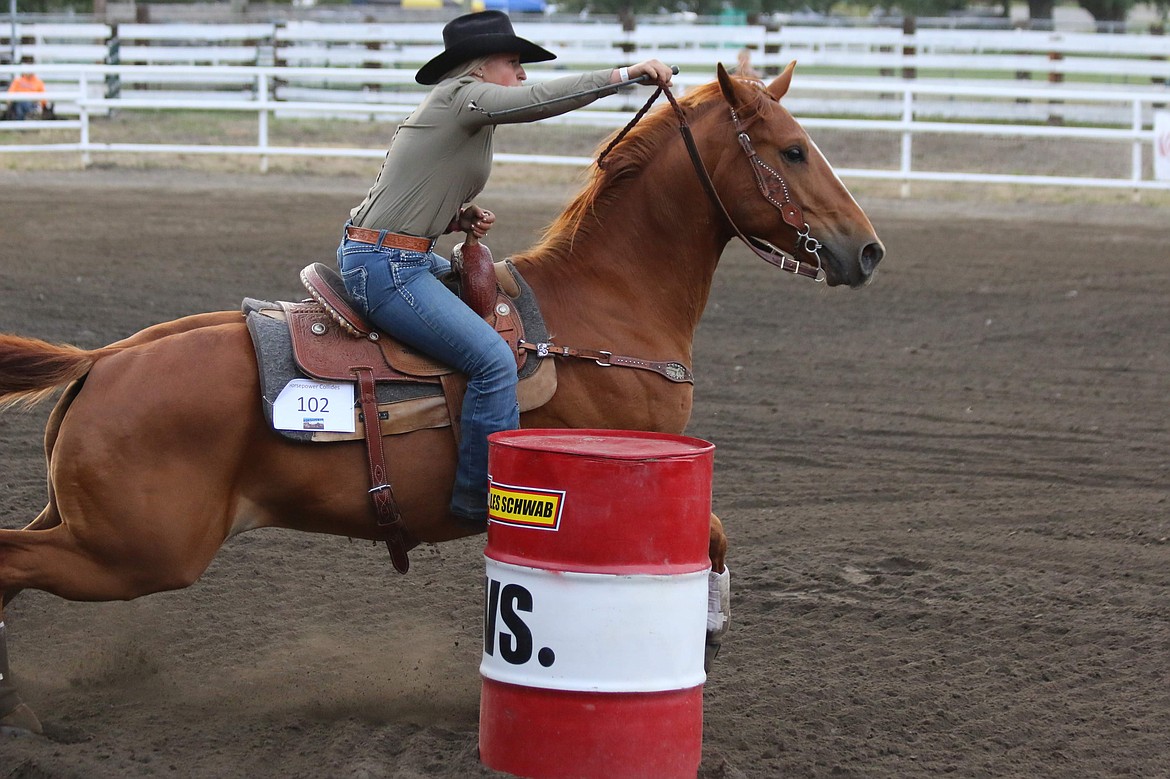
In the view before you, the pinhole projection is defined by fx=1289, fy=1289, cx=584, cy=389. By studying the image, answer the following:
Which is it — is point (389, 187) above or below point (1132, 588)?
above

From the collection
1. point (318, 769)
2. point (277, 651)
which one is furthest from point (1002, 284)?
point (318, 769)

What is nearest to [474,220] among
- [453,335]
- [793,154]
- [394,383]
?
[453,335]

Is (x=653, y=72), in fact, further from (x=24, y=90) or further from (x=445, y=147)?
(x=24, y=90)

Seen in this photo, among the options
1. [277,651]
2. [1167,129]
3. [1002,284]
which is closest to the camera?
[277,651]

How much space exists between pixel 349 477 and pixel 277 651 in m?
1.22

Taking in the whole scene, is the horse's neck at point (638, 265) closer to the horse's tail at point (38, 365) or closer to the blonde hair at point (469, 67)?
the blonde hair at point (469, 67)

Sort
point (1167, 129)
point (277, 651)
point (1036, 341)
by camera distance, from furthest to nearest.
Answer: point (1167, 129) < point (1036, 341) < point (277, 651)

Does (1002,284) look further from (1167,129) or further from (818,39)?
(818,39)

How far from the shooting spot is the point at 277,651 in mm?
4887

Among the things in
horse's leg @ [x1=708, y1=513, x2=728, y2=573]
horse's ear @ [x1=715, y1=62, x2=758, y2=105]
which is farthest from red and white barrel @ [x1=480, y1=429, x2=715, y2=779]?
horse's ear @ [x1=715, y1=62, x2=758, y2=105]

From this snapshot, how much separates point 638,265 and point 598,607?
1.35m

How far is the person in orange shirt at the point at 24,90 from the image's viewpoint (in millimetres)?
21594

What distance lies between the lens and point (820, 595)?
5484 mm

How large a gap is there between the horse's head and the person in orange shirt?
19.9m
